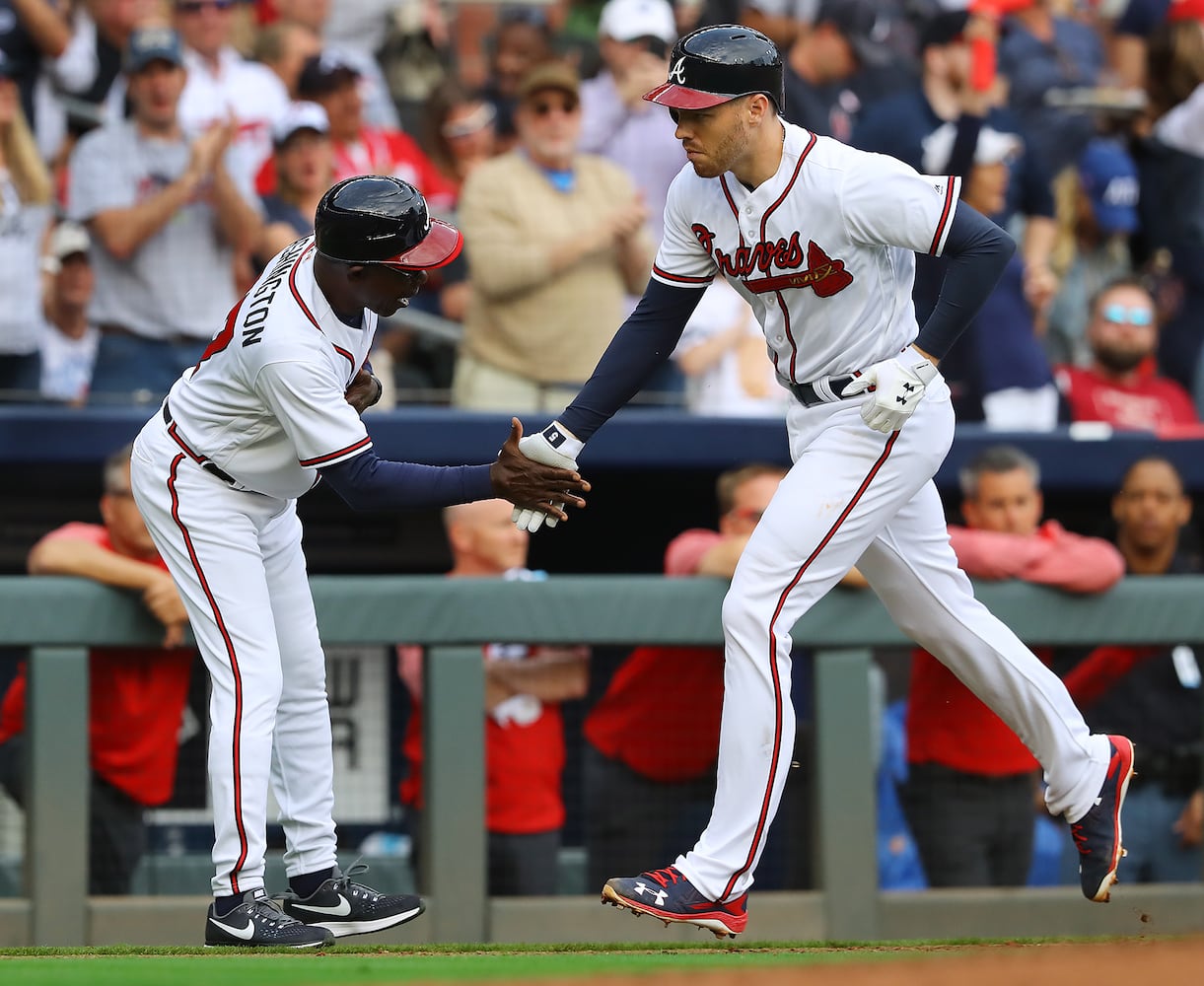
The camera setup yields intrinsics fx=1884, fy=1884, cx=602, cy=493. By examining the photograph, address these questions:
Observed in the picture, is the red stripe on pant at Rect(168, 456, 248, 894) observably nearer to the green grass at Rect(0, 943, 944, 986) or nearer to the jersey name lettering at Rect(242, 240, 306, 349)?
the green grass at Rect(0, 943, 944, 986)

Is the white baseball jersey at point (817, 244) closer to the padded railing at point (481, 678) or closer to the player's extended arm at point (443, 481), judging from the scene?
the player's extended arm at point (443, 481)

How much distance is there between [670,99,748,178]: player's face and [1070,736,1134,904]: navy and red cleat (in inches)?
67.9

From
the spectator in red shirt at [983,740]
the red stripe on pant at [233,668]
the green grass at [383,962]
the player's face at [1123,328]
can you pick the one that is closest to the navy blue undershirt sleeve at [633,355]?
the red stripe on pant at [233,668]

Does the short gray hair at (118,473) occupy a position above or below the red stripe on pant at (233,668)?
above

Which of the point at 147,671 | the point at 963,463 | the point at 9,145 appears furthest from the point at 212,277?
the point at 963,463

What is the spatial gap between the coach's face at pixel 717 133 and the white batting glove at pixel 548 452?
69 cm

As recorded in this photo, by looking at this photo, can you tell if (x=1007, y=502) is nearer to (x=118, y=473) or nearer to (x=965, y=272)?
(x=965, y=272)

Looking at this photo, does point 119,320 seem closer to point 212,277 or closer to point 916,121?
point 212,277

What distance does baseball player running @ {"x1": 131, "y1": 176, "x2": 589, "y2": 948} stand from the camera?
4.22 metres

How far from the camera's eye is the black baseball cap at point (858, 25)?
7.75 m

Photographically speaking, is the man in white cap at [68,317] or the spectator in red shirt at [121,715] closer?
the spectator in red shirt at [121,715]

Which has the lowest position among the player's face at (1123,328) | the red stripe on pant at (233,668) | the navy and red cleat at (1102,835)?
the navy and red cleat at (1102,835)

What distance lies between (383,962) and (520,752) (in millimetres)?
Result: 1600

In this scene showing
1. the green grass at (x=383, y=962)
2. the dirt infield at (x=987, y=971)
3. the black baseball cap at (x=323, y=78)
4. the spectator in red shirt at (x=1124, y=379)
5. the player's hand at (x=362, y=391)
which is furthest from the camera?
the spectator in red shirt at (x=1124, y=379)
